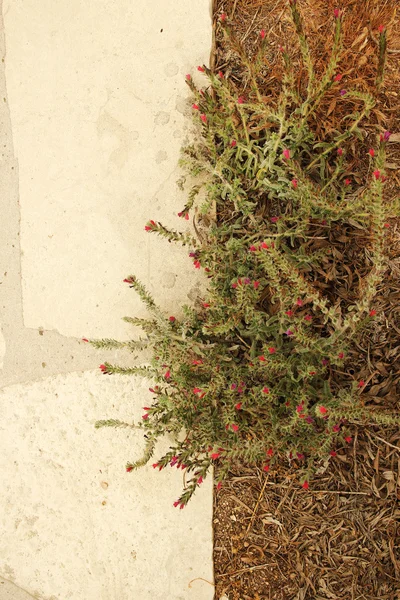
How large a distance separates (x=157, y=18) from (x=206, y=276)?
104 centimetres

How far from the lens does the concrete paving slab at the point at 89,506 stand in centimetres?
205

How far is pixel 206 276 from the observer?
→ 6.66 ft

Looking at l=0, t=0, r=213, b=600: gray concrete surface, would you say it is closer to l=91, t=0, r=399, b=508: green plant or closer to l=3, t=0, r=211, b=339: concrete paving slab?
l=3, t=0, r=211, b=339: concrete paving slab

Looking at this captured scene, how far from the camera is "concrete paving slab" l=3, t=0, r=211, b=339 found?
2049 mm

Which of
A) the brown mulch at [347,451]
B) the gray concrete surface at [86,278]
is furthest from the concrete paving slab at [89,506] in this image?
the brown mulch at [347,451]

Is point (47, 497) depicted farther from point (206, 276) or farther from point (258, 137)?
point (258, 137)

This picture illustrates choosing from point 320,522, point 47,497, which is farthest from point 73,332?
point 320,522

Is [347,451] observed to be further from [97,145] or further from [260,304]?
[97,145]

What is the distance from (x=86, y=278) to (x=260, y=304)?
765 mm

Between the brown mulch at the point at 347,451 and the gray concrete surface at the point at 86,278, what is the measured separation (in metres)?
0.24

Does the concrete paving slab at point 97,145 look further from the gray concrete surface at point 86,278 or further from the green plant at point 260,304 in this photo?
the green plant at point 260,304

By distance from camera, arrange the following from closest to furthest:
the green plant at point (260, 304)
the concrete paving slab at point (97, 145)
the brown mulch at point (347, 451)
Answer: the green plant at point (260, 304), the brown mulch at point (347, 451), the concrete paving slab at point (97, 145)

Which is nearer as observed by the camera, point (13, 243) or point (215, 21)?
point (215, 21)

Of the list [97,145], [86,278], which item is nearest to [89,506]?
[86,278]
